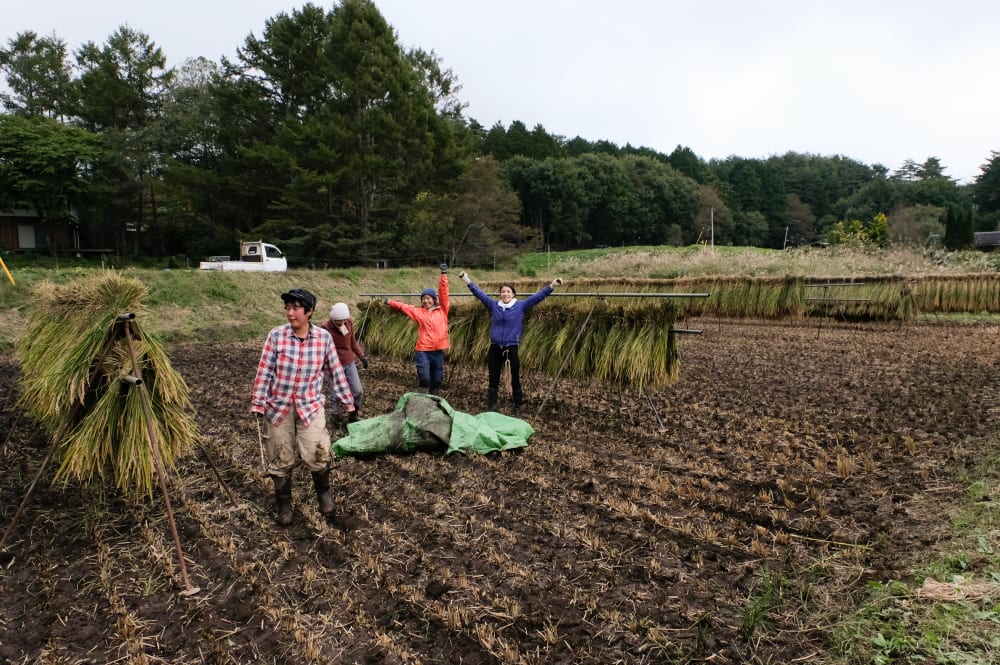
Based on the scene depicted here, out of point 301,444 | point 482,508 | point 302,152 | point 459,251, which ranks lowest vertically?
point 482,508

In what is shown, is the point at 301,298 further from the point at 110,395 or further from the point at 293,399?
the point at 110,395

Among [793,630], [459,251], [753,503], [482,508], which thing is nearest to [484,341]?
[482,508]

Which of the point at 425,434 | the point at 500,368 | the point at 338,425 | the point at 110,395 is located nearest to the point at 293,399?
the point at 110,395

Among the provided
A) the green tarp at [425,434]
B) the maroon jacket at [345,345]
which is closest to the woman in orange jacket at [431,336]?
the maroon jacket at [345,345]

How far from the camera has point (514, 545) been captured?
11.6 feet

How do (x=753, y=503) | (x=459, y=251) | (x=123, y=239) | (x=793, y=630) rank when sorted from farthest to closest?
(x=123, y=239) < (x=459, y=251) < (x=753, y=503) < (x=793, y=630)

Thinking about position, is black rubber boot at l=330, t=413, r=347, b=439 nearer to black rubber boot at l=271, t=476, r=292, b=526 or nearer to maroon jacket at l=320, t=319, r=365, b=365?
maroon jacket at l=320, t=319, r=365, b=365

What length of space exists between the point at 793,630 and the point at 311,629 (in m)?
2.30

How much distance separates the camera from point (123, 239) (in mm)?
31844

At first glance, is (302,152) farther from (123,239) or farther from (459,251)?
(123,239)

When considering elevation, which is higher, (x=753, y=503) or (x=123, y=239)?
(x=123, y=239)

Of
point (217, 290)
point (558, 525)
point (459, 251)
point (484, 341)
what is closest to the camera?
point (558, 525)

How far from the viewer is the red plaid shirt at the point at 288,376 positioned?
381cm

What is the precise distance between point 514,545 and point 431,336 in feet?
12.1
